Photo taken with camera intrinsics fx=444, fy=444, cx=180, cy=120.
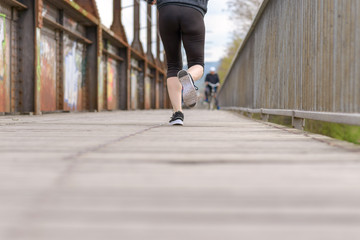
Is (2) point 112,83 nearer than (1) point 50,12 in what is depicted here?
No

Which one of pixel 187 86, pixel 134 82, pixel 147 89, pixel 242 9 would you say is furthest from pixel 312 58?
pixel 242 9

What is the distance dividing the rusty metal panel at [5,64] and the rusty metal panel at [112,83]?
6080 millimetres

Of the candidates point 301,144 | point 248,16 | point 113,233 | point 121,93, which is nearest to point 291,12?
point 301,144

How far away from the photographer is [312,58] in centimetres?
312

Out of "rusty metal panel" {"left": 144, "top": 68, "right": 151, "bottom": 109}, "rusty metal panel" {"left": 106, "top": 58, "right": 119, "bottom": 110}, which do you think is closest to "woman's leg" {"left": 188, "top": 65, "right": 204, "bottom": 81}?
"rusty metal panel" {"left": 106, "top": 58, "right": 119, "bottom": 110}

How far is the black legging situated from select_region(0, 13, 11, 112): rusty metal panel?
357 centimetres

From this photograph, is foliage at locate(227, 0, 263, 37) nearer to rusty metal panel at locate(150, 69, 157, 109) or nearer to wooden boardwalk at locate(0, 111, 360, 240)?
rusty metal panel at locate(150, 69, 157, 109)

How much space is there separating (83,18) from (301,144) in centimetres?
879

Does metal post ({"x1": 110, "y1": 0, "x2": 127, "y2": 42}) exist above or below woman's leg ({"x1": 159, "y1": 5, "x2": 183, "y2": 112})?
above

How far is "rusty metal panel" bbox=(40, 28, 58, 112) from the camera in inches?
316

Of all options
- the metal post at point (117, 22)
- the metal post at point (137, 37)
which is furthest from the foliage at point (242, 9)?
the metal post at point (117, 22)

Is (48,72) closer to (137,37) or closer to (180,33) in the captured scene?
(180,33)

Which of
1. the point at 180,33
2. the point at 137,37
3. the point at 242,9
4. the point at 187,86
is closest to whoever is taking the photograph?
the point at 187,86

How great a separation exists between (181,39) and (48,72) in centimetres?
495
